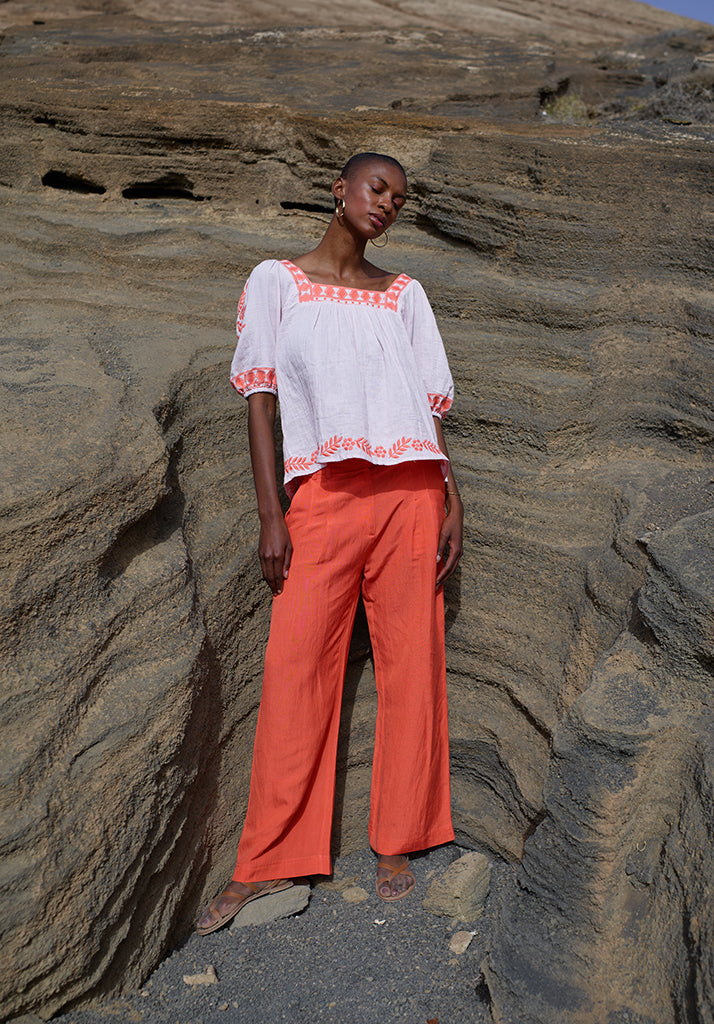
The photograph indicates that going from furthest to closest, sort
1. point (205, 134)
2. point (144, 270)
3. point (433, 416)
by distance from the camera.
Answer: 1. point (205, 134)
2. point (144, 270)
3. point (433, 416)

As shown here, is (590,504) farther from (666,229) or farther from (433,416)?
(666,229)

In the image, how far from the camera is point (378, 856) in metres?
2.30

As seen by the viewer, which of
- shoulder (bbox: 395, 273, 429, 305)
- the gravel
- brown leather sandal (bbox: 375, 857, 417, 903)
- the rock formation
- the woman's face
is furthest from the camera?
brown leather sandal (bbox: 375, 857, 417, 903)

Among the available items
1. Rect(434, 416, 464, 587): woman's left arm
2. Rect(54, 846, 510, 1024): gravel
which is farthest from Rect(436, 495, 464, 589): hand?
Rect(54, 846, 510, 1024): gravel


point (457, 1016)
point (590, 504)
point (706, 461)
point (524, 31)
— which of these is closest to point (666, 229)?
point (706, 461)

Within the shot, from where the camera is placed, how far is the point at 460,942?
214 cm

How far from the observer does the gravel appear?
1.92 metres

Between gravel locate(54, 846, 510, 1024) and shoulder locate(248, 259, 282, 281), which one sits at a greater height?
shoulder locate(248, 259, 282, 281)

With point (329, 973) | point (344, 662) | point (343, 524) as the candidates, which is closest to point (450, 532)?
point (343, 524)

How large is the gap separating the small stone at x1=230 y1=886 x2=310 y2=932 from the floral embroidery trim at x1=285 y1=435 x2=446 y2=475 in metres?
1.12

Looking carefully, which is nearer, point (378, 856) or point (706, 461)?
point (378, 856)

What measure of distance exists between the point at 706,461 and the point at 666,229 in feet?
2.52

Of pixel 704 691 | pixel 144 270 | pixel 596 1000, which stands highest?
pixel 144 270

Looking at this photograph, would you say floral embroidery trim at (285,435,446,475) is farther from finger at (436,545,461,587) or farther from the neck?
the neck
